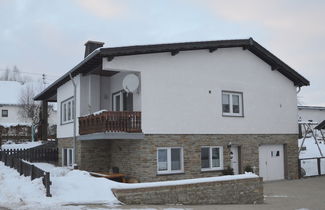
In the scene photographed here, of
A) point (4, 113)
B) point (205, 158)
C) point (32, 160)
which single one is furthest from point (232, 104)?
point (4, 113)

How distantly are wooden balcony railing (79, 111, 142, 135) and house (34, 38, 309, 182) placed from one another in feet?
0.13

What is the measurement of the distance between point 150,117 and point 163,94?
1.21m

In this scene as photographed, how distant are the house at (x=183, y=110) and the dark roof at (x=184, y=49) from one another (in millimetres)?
44

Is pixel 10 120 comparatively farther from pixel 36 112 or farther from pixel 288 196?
pixel 288 196

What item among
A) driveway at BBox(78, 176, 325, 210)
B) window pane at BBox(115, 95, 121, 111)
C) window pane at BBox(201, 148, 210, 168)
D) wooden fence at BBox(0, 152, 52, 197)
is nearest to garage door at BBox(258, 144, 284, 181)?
driveway at BBox(78, 176, 325, 210)

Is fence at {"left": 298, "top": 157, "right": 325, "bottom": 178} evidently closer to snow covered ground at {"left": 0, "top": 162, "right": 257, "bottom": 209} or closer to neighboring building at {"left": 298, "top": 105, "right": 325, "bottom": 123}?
snow covered ground at {"left": 0, "top": 162, "right": 257, "bottom": 209}

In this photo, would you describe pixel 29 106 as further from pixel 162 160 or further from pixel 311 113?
pixel 162 160

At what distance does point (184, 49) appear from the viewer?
61.5 feet

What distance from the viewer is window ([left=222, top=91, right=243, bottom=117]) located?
20578 mm

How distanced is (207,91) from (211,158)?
124 inches

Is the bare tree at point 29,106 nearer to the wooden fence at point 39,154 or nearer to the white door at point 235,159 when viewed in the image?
the wooden fence at point 39,154

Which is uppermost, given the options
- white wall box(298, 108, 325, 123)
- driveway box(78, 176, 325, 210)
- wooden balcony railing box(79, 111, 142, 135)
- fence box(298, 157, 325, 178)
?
white wall box(298, 108, 325, 123)

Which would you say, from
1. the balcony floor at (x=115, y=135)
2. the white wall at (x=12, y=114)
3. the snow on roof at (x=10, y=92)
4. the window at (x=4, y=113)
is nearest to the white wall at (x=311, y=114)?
the balcony floor at (x=115, y=135)

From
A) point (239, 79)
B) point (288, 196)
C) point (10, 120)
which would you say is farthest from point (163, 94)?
point (10, 120)
